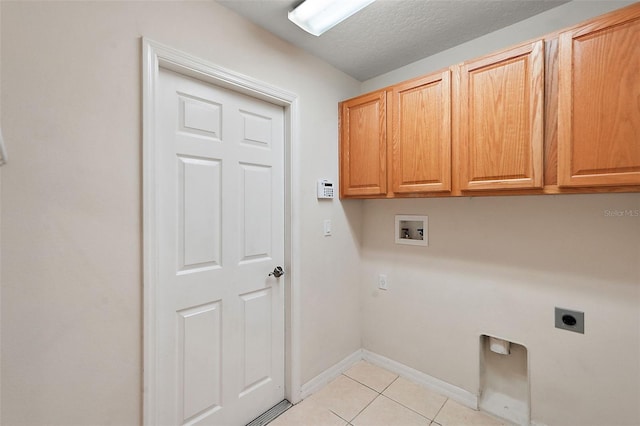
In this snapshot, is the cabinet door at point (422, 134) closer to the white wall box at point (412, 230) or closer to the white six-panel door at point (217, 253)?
the white wall box at point (412, 230)

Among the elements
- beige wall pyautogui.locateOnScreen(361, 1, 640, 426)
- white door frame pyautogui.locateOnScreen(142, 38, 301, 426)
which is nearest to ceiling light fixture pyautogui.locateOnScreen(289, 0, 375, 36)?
white door frame pyautogui.locateOnScreen(142, 38, 301, 426)

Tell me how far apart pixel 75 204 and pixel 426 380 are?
2.38 meters

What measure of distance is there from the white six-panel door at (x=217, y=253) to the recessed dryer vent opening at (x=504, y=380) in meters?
1.39

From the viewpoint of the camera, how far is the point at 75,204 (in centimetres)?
106

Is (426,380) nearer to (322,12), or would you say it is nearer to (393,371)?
(393,371)

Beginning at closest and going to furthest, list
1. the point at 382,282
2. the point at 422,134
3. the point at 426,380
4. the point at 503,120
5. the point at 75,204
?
the point at 75,204 → the point at 503,120 → the point at 422,134 → the point at 426,380 → the point at 382,282

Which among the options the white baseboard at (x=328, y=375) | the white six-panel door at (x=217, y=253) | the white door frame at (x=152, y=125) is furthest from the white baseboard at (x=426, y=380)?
the white door frame at (x=152, y=125)

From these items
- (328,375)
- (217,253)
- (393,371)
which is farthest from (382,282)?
(217,253)

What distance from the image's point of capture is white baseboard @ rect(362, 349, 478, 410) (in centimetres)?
181

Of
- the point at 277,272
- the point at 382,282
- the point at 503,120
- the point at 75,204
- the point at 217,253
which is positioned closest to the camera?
the point at 75,204

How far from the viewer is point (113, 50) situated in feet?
3.73

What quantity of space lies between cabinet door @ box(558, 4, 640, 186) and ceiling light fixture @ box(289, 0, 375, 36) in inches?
39.3

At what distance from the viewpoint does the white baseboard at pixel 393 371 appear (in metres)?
1.83

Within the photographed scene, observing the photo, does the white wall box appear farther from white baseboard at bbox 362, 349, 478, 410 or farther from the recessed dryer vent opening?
white baseboard at bbox 362, 349, 478, 410
